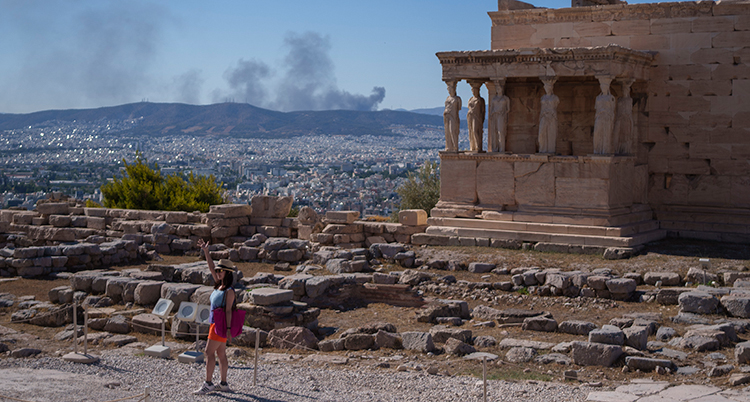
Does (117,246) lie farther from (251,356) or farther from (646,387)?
(646,387)

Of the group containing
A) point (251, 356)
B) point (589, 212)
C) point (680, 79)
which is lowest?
point (251, 356)

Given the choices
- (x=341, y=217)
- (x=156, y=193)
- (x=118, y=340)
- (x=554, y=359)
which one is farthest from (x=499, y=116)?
(x=156, y=193)

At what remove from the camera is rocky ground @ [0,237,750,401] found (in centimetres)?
804

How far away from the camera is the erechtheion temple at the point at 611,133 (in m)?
15.8

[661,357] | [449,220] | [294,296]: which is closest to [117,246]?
[294,296]

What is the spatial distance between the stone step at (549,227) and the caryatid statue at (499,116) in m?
1.62

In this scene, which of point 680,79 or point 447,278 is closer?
point 447,278

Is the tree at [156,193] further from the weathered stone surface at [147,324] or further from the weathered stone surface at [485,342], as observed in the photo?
the weathered stone surface at [485,342]

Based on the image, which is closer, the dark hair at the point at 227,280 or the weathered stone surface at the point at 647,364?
the dark hair at the point at 227,280

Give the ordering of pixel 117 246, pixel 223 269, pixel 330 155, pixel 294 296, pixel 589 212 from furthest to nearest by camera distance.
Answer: pixel 330 155 < pixel 117 246 < pixel 589 212 < pixel 294 296 < pixel 223 269

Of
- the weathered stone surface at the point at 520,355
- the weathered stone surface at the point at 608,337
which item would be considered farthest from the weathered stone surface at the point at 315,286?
the weathered stone surface at the point at 608,337

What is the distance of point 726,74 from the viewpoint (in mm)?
16281

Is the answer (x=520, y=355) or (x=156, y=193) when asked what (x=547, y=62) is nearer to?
(x=520, y=355)

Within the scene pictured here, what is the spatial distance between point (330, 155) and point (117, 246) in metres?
67.2
